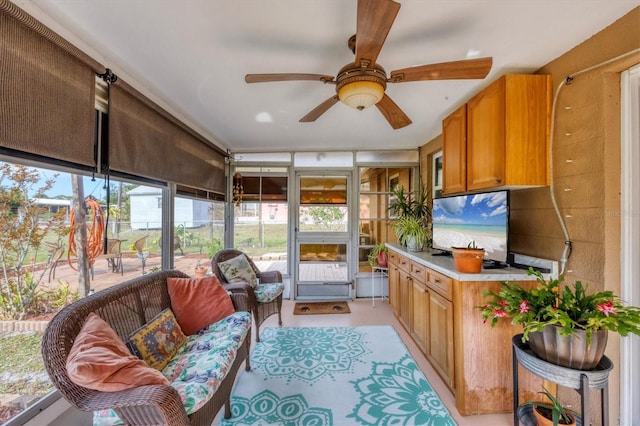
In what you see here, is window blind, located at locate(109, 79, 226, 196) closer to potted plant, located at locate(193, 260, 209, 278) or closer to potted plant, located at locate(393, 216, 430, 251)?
potted plant, located at locate(193, 260, 209, 278)

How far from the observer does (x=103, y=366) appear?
1.06 m

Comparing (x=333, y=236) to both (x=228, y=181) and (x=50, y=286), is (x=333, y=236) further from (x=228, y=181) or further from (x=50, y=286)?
(x=50, y=286)

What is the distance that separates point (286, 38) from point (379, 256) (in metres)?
3.08

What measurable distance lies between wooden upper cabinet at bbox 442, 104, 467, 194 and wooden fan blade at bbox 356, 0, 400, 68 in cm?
138

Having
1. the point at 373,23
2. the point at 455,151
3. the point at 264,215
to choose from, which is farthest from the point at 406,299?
the point at 373,23

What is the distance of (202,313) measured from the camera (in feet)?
6.41

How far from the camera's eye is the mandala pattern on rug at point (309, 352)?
2.20 m

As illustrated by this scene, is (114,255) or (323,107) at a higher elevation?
(323,107)

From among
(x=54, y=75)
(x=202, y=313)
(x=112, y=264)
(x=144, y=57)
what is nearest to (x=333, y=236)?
(x=202, y=313)

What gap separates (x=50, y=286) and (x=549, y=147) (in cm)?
337

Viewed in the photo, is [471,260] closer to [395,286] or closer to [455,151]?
[455,151]

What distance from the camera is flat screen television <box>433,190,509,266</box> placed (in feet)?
6.35

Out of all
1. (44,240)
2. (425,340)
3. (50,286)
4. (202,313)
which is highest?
(44,240)

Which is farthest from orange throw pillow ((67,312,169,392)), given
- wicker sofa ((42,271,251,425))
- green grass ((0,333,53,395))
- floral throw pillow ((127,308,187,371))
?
green grass ((0,333,53,395))
